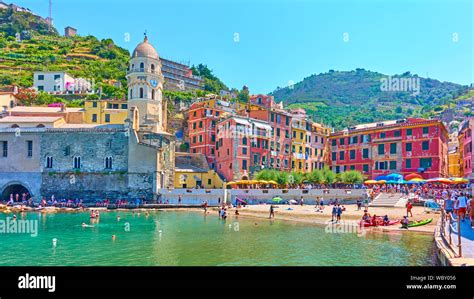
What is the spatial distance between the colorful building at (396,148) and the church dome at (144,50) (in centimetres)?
3289

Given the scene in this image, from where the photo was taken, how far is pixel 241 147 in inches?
2222

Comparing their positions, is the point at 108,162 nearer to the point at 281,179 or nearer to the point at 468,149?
the point at 281,179

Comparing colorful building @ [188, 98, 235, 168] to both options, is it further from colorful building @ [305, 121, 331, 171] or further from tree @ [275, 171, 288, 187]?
colorful building @ [305, 121, 331, 171]

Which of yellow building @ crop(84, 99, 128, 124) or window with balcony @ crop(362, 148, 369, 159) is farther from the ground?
yellow building @ crop(84, 99, 128, 124)

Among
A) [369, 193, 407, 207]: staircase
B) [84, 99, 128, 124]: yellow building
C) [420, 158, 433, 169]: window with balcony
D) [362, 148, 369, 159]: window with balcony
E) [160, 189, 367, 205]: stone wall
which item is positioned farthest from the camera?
[84, 99, 128, 124]: yellow building

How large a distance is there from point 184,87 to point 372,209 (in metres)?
79.3

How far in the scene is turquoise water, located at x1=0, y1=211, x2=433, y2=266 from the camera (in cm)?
1959

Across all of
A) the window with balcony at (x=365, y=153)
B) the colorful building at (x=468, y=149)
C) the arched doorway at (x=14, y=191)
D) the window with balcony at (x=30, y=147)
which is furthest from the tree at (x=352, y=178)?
the arched doorway at (x=14, y=191)

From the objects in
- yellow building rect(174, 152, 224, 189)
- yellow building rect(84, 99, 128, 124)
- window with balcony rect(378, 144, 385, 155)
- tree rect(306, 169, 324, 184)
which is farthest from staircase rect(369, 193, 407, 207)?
yellow building rect(84, 99, 128, 124)

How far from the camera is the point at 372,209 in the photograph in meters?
40.3

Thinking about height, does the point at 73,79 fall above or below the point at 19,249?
→ above

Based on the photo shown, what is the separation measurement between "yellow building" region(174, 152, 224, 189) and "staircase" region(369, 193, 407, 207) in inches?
871
